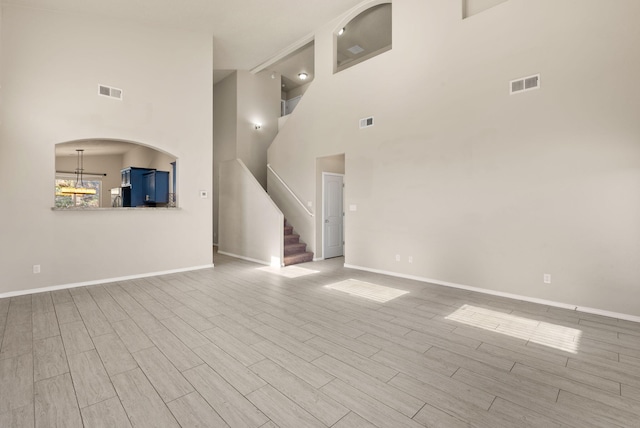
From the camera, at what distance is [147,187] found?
8.73 meters

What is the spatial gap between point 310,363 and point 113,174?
13.0 meters

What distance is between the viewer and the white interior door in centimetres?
738

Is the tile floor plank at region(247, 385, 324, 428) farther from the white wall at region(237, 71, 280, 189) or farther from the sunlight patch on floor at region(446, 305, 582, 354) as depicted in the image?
the white wall at region(237, 71, 280, 189)

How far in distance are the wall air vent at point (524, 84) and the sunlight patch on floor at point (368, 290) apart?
3312mm

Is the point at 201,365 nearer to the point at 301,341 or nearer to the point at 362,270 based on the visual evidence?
the point at 301,341

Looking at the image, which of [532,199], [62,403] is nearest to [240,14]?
[532,199]

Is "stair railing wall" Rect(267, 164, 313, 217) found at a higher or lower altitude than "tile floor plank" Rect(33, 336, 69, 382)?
higher

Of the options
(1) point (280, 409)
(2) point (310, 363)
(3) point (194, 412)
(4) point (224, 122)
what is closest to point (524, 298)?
(2) point (310, 363)

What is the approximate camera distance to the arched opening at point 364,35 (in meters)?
6.60

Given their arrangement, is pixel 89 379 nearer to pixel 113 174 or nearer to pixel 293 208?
pixel 293 208

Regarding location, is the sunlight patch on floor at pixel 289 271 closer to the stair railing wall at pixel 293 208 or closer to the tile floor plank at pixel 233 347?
the stair railing wall at pixel 293 208

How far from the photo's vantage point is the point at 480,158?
4.58 m

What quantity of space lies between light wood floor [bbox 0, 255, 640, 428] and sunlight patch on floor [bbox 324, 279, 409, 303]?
0.57 feet

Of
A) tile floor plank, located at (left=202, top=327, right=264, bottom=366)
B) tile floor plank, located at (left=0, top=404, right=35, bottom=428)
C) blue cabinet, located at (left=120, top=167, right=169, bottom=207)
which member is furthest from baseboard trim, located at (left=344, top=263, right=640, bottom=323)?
blue cabinet, located at (left=120, top=167, right=169, bottom=207)
